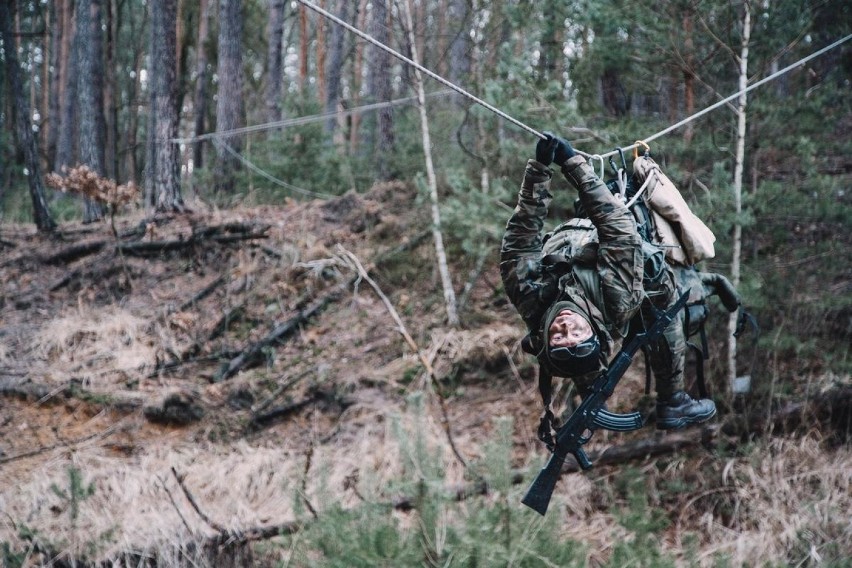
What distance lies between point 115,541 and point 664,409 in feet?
14.3

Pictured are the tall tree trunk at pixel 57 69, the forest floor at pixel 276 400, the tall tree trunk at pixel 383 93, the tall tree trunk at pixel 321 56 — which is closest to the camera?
the forest floor at pixel 276 400

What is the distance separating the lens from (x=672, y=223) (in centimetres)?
281

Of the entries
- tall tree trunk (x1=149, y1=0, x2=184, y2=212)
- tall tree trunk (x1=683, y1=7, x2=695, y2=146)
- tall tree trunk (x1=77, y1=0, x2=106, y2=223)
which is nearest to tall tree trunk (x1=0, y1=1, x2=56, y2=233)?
tall tree trunk (x1=77, y1=0, x2=106, y2=223)

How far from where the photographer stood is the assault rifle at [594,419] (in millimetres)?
2676

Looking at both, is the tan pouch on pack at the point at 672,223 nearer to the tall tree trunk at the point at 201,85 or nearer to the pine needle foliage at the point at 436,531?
the pine needle foliage at the point at 436,531

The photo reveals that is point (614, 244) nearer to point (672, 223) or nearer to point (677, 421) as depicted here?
point (672, 223)

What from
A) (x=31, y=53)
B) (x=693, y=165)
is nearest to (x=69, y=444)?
(x=693, y=165)

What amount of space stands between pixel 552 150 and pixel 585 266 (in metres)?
0.42

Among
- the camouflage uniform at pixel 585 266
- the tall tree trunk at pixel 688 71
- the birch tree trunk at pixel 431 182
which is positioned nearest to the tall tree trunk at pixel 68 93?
the birch tree trunk at pixel 431 182

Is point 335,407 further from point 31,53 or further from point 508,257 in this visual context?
point 31,53

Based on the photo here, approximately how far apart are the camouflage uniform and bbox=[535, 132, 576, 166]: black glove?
0.08ft

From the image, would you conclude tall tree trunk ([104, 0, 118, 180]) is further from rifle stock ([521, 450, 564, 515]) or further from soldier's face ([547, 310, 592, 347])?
soldier's face ([547, 310, 592, 347])

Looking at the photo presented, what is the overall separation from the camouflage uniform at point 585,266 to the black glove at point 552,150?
2 cm

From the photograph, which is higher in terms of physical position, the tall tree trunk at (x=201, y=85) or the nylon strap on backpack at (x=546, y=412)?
the tall tree trunk at (x=201, y=85)
